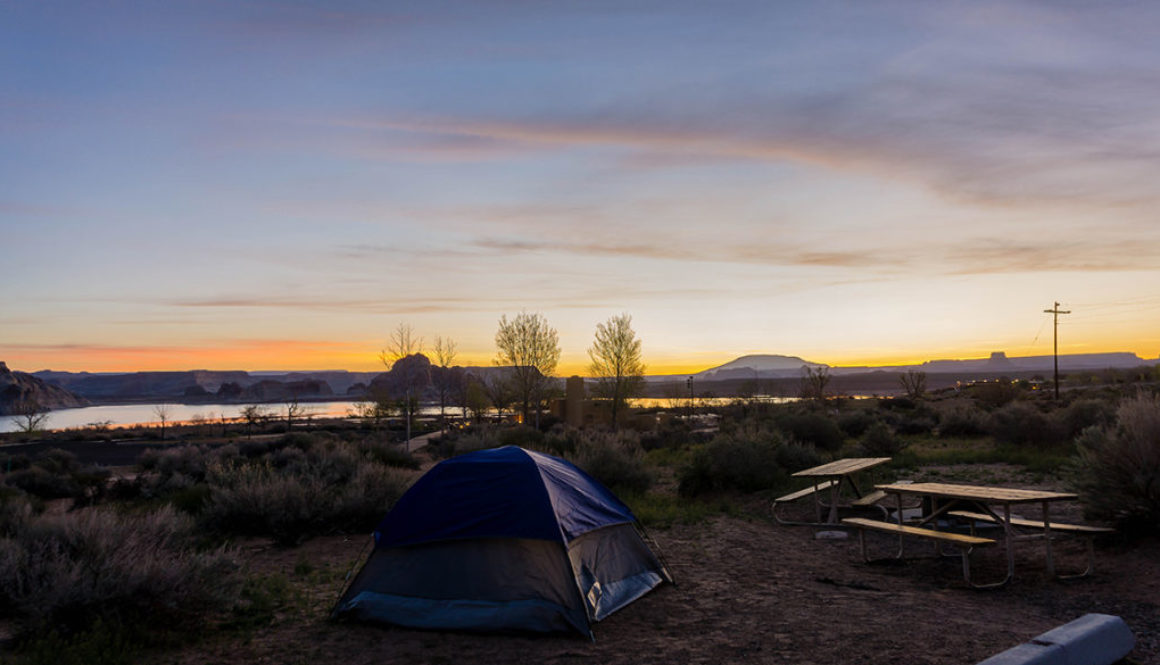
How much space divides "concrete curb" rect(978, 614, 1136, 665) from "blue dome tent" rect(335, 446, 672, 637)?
3.10 meters

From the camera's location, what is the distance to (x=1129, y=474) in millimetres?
8375

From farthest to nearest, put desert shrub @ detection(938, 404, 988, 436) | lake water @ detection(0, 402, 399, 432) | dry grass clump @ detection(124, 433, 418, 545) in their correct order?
lake water @ detection(0, 402, 399, 432) → desert shrub @ detection(938, 404, 988, 436) → dry grass clump @ detection(124, 433, 418, 545)

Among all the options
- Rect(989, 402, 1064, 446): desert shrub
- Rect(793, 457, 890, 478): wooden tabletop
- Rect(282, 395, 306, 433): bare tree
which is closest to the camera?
Rect(793, 457, 890, 478): wooden tabletop

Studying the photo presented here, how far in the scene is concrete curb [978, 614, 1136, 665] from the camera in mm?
4867

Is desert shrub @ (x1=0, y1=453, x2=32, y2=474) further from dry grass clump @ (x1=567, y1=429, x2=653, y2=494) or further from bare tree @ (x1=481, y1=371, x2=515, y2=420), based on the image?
bare tree @ (x1=481, y1=371, x2=515, y2=420)

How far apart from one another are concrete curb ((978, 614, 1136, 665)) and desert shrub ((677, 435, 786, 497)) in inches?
368

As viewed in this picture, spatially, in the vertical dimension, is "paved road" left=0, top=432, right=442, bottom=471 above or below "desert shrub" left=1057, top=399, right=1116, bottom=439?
below

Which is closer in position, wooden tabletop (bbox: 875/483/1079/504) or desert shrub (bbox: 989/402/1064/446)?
wooden tabletop (bbox: 875/483/1079/504)

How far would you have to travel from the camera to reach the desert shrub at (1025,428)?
20.4m

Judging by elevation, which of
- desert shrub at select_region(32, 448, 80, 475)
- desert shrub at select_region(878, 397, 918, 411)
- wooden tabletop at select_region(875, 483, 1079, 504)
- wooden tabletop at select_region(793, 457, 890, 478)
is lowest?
desert shrub at select_region(32, 448, 80, 475)

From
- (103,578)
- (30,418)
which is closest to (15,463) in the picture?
(103,578)

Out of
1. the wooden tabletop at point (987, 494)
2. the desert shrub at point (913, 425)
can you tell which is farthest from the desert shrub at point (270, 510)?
the desert shrub at point (913, 425)

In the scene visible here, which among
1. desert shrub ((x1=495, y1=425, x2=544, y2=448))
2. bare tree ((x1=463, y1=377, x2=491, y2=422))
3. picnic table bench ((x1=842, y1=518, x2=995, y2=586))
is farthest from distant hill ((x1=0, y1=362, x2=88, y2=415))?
picnic table bench ((x1=842, y1=518, x2=995, y2=586))

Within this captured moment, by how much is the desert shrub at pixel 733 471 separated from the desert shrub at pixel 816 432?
22.2 ft
